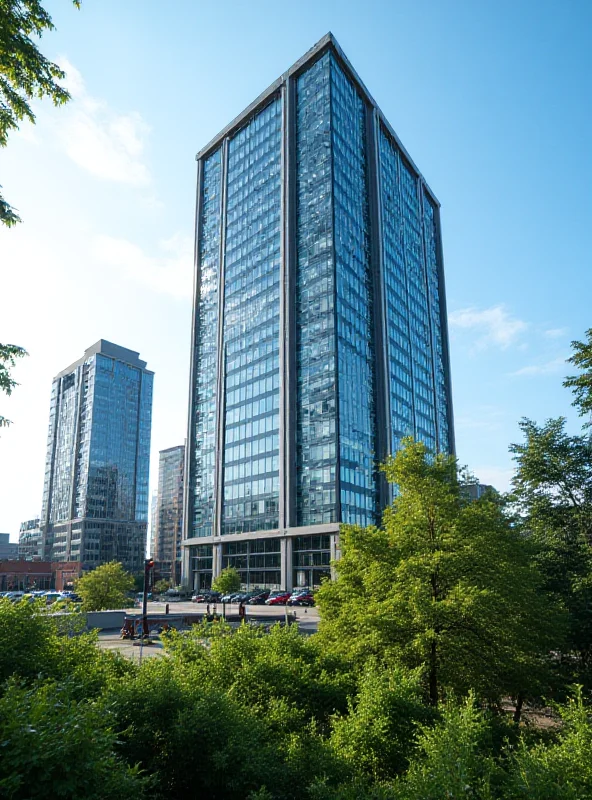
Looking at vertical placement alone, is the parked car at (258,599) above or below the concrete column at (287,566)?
below

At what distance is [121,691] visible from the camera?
12.2 metres

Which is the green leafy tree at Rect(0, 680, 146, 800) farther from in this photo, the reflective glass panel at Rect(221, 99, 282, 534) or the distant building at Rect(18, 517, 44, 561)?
the distant building at Rect(18, 517, 44, 561)

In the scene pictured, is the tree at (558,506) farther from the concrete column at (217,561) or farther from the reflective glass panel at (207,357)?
the reflective glass panel at (207,357)

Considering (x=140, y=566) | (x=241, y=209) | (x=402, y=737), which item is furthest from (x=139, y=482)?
(x=402, y=737)

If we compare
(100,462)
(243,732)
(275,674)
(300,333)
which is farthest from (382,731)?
(100,462)

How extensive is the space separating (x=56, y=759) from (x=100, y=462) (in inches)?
6907

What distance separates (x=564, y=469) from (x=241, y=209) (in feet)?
297

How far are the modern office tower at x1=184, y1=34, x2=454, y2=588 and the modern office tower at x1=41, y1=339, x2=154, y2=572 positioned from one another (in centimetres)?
7742

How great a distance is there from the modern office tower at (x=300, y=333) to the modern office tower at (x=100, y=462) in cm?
7742

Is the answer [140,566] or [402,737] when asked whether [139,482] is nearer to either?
[140,566]

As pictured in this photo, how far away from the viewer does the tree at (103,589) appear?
173ft

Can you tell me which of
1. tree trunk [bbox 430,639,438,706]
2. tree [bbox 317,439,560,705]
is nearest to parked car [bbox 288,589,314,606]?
tree [bbox 317,439,560,705]

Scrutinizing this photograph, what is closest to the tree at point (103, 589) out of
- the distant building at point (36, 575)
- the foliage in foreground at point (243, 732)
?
the foliage in foreground at point (243, 732)

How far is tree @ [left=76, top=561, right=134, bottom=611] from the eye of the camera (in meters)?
52.8
